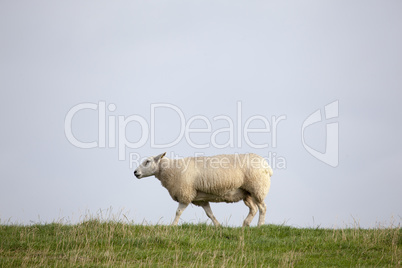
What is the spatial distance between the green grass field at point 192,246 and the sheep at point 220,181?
2338 mm

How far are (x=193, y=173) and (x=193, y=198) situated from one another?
0.75m

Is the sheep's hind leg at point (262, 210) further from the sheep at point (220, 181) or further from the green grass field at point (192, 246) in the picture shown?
the green grass field at point (192, 246)

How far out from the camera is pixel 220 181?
1577 cm

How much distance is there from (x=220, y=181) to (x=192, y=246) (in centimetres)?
442

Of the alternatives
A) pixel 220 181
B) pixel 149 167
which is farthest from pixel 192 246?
pixel 149 167

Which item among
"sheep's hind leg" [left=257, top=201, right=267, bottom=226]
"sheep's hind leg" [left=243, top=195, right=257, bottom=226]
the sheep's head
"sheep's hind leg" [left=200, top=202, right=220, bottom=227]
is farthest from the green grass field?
the sheep's head

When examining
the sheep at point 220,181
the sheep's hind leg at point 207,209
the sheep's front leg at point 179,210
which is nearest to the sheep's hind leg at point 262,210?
the sheep at point 220,181

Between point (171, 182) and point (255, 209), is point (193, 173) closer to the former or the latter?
point (171, 182)

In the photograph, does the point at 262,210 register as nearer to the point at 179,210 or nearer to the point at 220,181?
the point at 220,181

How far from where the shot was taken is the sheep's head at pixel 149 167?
1680 centimetres

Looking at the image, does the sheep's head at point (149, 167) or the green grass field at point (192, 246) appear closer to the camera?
the green grass field at point (192, 246)

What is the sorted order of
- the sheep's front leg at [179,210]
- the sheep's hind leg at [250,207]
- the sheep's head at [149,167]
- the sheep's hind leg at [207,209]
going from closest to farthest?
1. the sheep's front leg at [179,210]
2. the sheep's hind leg at [250,207]
3. the sheep's hind leg at [207,209]
4. the sheep's head at [149,167]

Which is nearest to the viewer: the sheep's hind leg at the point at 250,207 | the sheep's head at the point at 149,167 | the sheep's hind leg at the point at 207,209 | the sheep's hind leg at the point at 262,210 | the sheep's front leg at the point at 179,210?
the sheep's front leg at the point at 179,210

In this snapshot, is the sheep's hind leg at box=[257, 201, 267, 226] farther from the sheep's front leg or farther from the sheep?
the sheep's front leg
